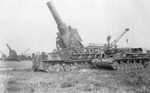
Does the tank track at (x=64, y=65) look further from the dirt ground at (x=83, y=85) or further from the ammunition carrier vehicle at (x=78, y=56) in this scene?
the dirt ground at (x=83, y=85)

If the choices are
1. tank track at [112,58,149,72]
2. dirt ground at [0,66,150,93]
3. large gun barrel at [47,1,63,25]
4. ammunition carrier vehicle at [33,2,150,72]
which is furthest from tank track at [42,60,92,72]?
dirt ground at [0,66,150,93]

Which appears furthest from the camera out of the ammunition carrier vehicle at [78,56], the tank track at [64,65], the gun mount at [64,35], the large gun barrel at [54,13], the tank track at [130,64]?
the gun mount at [64,35]

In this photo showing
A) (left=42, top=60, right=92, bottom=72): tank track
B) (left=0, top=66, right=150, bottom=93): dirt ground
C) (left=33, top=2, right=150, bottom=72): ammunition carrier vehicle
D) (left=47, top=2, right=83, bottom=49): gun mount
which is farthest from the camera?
(left=47, top=2, right=83, bottom=49): gun mount

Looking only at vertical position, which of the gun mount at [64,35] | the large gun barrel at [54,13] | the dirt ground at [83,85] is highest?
the large gun barrel at [54,13]

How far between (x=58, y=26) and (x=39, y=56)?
129 inches

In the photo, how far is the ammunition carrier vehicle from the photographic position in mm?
17656

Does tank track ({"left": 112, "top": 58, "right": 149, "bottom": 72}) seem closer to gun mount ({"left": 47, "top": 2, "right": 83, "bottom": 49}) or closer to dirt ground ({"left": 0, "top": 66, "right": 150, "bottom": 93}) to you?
gun mount ({"left": 47, "top": 2, "right": 83, "bottom": 49})

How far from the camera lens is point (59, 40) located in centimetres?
1994

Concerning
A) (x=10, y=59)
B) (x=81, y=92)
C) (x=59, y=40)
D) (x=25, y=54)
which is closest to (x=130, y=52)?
(x=59, y=40)

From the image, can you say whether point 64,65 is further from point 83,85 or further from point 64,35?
point 83,85

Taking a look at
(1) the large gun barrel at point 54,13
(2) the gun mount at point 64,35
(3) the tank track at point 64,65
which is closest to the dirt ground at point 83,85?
(3) the tank track at point 64,65

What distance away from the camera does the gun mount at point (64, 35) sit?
19.4 meters

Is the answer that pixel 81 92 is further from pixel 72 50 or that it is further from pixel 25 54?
pixel 25 54

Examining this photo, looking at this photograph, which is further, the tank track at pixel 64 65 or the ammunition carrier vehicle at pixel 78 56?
the tank track at pixel 64 65
